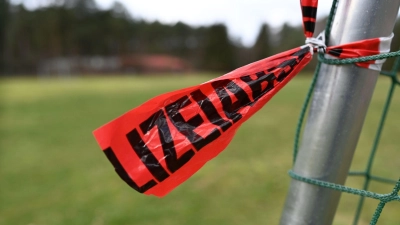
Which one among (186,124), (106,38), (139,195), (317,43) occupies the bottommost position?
(106,38)

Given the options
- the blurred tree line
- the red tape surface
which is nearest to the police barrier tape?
the red tape surface

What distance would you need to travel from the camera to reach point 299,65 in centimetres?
59

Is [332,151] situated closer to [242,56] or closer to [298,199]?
[298,199]

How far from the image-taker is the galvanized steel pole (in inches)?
20.6

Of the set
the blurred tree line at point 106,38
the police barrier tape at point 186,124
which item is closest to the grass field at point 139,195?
the police barrier tape at point 186,124

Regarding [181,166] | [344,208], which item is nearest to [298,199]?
[181,166]

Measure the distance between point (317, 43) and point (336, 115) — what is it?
0.38 ft

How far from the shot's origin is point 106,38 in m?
26.6

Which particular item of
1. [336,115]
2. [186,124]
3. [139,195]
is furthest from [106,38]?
[336,115]

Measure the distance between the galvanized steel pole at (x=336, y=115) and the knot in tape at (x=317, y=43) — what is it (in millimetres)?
16

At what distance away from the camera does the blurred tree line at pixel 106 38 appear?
76.6 feet

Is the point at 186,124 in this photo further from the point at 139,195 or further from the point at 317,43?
the point at 139,195

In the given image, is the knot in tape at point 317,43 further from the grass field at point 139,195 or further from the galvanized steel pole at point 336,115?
the grass field at point 139,195

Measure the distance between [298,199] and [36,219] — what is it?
1.90m
